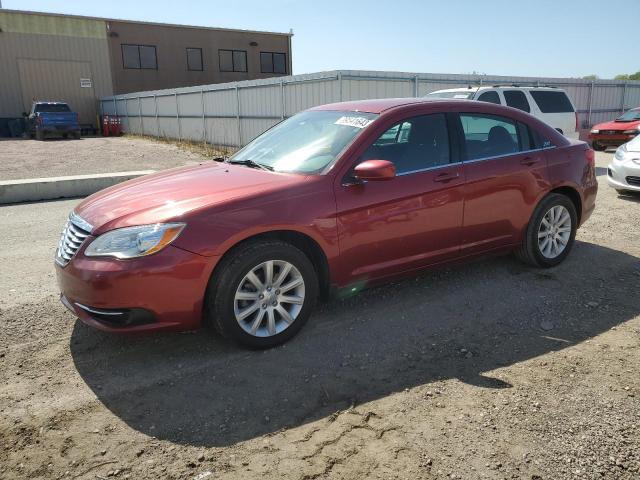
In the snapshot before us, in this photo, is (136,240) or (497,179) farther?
(497,179)

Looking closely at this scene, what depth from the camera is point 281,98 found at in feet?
52.3

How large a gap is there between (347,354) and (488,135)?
249 cm

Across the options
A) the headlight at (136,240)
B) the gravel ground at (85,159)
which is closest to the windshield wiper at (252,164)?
the headlight at (136,240)

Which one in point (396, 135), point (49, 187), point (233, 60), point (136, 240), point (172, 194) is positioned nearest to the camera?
point (136, 240)

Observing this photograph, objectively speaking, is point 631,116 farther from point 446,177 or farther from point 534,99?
point 446,177

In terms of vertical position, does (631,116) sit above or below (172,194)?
above

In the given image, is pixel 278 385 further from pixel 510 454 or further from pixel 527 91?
pixel 527 91

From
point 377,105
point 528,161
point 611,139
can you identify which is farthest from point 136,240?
point 611,139

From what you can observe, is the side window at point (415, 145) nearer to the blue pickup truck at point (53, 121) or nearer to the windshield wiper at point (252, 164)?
the windshield wiper at point (252, 164)

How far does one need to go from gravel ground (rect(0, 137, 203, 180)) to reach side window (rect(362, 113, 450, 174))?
36.9ft

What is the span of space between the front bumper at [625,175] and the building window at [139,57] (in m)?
32.9

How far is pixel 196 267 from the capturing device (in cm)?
328

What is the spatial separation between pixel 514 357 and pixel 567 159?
8.35 ft

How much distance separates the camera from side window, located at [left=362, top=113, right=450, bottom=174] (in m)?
4.07
